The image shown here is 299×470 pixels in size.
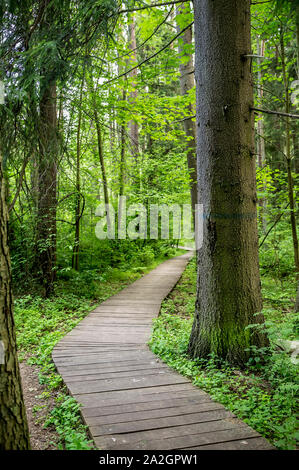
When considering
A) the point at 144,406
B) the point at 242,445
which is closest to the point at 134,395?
the point at 144,406

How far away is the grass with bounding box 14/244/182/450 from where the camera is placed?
2770 mm

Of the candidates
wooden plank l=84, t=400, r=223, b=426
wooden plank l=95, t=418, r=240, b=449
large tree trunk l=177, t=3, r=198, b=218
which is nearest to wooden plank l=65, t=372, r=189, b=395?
wooden plank l=84, t=400, r=223, b=426

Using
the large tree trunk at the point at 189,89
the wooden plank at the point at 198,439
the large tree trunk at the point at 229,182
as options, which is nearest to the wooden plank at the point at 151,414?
the wooden plank at the point at 198,439

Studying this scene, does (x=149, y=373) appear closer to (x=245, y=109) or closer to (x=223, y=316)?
(x=223, y=316)

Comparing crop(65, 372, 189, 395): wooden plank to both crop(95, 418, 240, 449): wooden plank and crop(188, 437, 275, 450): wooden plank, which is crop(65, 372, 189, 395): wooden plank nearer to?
crop(95, 418, 240, 449): wooden plank

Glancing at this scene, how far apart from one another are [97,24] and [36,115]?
1671mm

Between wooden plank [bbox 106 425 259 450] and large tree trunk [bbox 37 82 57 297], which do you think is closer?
wooden plank [bbox 106 425 259 450]

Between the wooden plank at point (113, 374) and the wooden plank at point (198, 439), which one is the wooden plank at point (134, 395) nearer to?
the wooden plank at point (113, 374)

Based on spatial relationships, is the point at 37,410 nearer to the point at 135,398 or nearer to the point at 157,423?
the point at 135,398

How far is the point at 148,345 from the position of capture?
4.66 m

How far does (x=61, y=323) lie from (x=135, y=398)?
3370 mm

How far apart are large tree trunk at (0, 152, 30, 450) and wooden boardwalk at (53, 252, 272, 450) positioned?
74 cm

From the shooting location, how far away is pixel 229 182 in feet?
12.3
